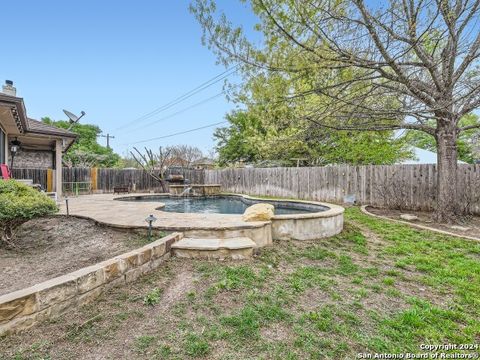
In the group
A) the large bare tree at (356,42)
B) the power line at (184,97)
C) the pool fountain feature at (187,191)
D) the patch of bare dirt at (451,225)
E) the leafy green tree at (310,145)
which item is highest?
the power line at (184,97)

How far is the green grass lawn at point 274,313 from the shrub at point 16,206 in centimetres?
200

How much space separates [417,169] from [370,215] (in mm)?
2475

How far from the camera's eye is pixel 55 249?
12.3 ft

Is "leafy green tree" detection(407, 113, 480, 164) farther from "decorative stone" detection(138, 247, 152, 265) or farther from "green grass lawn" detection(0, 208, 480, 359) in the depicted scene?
"decorative stone" detection(138, 247, 152, 265)

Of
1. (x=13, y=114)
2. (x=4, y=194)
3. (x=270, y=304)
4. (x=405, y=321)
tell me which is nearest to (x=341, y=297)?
(x=405, y=321)

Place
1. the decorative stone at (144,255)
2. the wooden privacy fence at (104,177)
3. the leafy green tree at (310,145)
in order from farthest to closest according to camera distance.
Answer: the wooden privacy fence at (104,177)
the leafy green tree at (310,145)
the decorative stone at (144,255)

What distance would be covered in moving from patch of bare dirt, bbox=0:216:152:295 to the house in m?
3.27

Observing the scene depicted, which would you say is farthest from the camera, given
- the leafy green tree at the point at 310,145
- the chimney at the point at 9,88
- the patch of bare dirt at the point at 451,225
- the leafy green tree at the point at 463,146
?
the leafy green tree at the point at 463,146

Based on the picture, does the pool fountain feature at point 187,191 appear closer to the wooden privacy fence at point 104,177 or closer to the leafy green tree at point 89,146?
the wooden privacy fence at point 104,177

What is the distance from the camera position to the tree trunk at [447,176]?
6496 millimetres

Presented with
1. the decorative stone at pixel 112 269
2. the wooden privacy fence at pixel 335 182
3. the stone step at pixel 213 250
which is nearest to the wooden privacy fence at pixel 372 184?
the wooden privacy fence at pixel 335 182

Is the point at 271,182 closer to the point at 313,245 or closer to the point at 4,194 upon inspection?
the point at 313,245

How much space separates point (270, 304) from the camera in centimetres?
257

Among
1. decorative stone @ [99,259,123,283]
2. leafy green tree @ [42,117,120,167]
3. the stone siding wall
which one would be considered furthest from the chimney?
leafy green tree @ [42,117,120,167]
